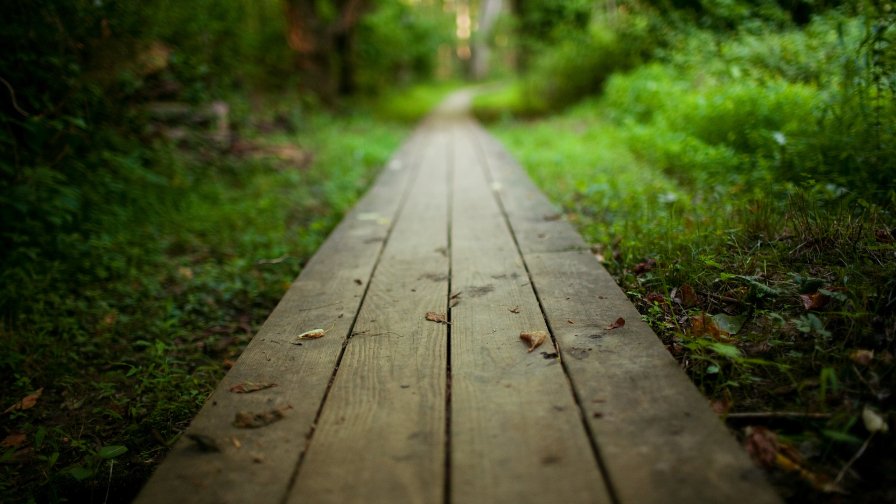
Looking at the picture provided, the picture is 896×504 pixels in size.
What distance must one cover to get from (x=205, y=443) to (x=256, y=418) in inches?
5.7

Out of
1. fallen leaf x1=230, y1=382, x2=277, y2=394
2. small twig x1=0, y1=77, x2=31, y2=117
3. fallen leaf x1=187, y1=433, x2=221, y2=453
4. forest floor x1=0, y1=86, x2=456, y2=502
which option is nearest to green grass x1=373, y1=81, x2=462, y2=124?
forest floor x1=0, y1=86, x2=456, y2=502

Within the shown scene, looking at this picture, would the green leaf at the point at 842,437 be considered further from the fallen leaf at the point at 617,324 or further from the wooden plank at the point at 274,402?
the wooden plank at the point at 274,402

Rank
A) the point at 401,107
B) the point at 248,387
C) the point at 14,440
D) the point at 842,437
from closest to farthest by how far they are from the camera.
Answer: the point at 842,437
the point at 248,387
the point at 14,440
the point at 401,107

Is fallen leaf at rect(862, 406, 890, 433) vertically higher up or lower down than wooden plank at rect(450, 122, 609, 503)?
lower down

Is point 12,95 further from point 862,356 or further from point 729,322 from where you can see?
point 862,356

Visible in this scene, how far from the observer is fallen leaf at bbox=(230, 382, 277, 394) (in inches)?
65.0

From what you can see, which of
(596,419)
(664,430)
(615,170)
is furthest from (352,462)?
(615,170)

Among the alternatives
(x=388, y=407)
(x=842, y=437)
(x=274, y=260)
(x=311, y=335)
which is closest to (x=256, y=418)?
(x=388, y=407)

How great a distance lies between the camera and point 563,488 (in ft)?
3.90

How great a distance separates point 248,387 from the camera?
1.67m

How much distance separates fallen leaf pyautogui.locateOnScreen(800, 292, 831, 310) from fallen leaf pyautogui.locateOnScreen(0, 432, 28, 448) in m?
2.97

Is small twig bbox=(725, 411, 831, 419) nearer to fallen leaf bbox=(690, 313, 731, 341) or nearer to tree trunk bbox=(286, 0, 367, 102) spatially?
fallen leaf bbox=(690, 313, 731, 341)

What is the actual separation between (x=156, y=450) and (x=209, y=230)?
2.63 m

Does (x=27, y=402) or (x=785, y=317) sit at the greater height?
(x=785, y=317)
